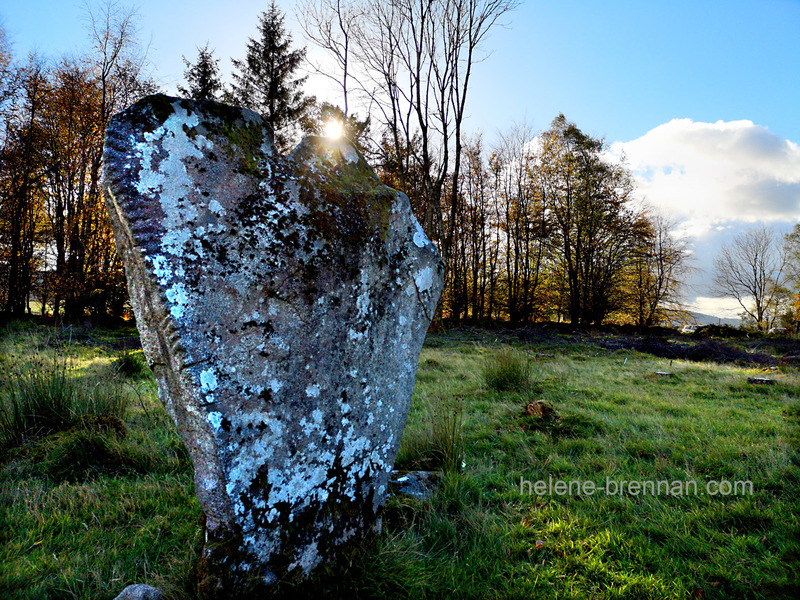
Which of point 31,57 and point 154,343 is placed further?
point 31,57

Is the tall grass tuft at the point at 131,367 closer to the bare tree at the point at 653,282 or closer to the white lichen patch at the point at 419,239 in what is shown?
the white lichen patch at the point at 419,239

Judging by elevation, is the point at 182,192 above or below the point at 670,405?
above

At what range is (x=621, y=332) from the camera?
21.8 metres

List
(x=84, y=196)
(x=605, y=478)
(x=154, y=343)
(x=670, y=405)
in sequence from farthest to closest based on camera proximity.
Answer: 1. (x=84, y=196)
2. (x=670, y=405)
3. (x=605, y=478)
4. (x=154, y=343)

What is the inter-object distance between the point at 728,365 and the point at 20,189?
23757 millimetres

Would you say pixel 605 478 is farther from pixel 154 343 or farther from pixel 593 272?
pixel 593 272

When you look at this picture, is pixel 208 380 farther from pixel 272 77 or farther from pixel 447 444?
pixel 272 77

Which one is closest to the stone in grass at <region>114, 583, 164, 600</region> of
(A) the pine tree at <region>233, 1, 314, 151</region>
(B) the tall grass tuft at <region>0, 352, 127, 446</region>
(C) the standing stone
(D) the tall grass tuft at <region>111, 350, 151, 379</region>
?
(C) the standing stone

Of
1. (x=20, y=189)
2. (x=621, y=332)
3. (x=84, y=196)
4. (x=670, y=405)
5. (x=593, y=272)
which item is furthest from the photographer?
(x=593, y=272)

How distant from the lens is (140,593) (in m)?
1.94

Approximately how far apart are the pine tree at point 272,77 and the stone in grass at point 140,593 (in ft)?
67.0

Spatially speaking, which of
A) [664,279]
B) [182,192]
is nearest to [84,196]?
[182,192]

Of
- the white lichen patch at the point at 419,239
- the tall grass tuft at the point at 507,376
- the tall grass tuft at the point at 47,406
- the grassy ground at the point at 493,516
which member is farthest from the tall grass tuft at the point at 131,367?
the white lichen patch at the point at 419,239

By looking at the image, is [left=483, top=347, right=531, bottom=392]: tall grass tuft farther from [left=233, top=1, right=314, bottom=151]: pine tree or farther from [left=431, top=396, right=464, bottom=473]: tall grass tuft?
[left=233, top=1, right=314, bottom=151]: pine tree
